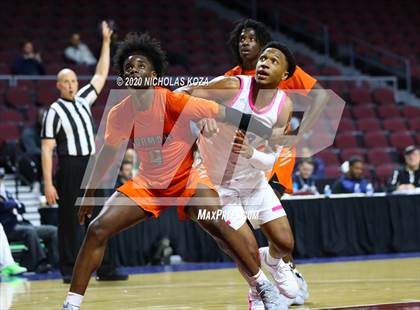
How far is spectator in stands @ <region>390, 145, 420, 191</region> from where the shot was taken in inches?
456

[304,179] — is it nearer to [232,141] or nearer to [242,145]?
[232,141]

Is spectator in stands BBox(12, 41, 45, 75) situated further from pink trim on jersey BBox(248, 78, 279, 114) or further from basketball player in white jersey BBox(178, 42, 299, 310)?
pink trim on jersey BBox(248, 78, 279, 114)

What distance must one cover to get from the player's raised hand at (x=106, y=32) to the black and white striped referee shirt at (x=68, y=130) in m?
0.72

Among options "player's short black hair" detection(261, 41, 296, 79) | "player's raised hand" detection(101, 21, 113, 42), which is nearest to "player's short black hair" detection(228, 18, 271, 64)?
"player's short black hair" detection(261, 41, 296, 79)

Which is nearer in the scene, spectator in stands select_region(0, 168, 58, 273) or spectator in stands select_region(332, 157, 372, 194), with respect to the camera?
spectator in stands select_region(0, 168, 58, 273)

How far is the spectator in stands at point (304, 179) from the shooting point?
453 inches

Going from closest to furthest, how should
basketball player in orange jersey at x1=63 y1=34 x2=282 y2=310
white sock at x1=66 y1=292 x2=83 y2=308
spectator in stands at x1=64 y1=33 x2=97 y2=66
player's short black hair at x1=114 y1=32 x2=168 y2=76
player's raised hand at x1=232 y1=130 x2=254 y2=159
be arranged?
white sock at x1=66 y1=292 x2=83 y2=308
basketball player in orange jersey at x1=63 y1=34 x2=282 y2=310
player's raised hand at x1=232 y1=130 x2=254 y2=159
player's short black hair at x1=114 y1=32 x2=168 y2=76
spectator in stands at x1=64 y1=33 x2=97 y2=66

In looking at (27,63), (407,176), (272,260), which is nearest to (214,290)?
(272,260)

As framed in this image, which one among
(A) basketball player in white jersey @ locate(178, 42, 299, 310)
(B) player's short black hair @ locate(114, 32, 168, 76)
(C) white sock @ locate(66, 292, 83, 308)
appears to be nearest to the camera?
(C) white sock @ locate(66, 292, 83, 308)

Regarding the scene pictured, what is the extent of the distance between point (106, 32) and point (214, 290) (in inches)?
106

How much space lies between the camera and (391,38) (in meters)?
20.1

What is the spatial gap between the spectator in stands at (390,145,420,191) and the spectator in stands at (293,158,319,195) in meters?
1.02

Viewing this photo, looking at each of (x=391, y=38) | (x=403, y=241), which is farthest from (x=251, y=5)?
(x=403, y=241)

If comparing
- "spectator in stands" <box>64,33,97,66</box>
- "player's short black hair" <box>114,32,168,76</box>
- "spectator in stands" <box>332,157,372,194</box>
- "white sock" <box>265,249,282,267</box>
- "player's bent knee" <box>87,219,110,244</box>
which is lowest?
"white sock" <box>265,249,282,267</box>
